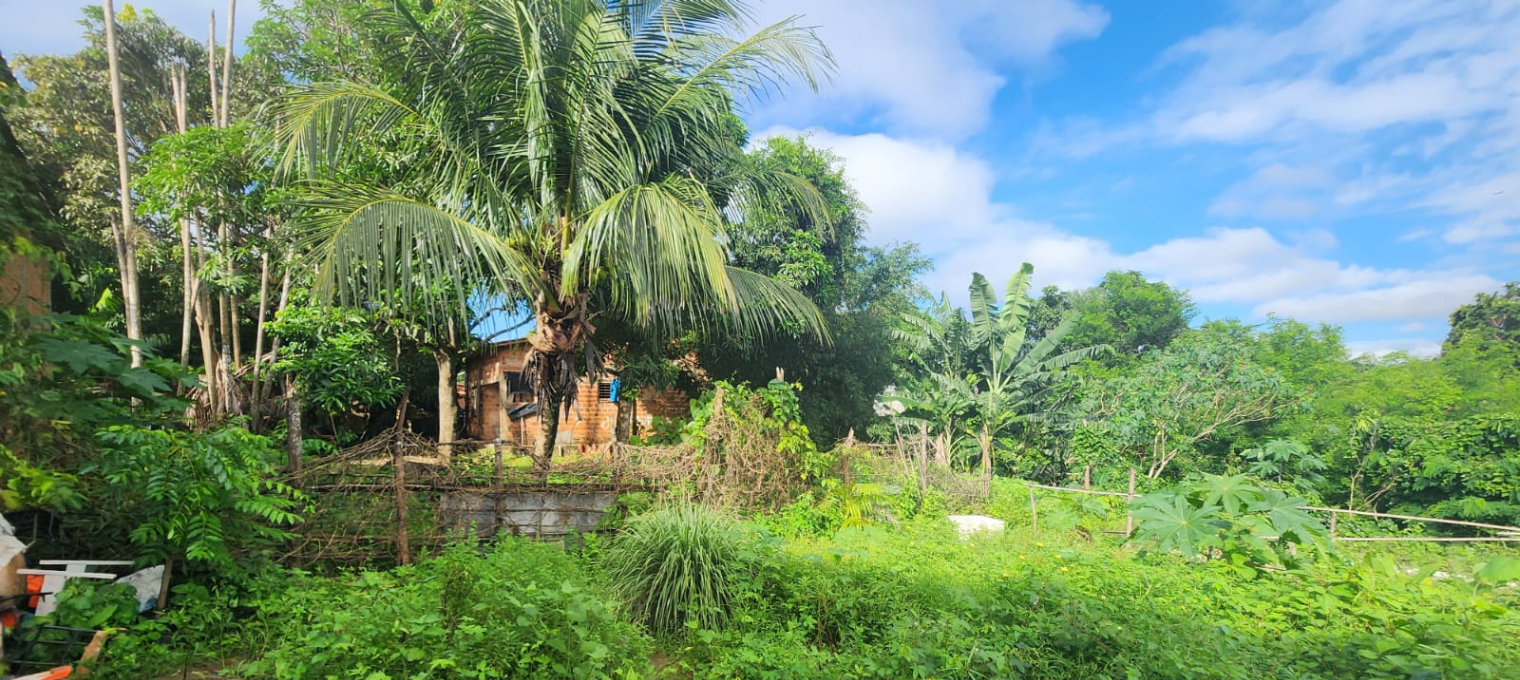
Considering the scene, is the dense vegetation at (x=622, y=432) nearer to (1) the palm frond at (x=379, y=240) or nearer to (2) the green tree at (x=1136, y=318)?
(1) the palm frond at (x=379, y=240)

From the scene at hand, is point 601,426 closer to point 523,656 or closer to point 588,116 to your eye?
point 588,116

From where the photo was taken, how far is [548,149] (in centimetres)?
679

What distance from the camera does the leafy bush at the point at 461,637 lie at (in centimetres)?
281

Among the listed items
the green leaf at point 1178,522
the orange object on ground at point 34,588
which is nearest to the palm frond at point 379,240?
the orange object on ground at point 34,588

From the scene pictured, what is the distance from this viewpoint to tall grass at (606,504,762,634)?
4.46 m

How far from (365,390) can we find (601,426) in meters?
5.30

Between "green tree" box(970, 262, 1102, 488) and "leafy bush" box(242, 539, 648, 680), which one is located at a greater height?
"green tree" box(970, 262, 1102, 488)

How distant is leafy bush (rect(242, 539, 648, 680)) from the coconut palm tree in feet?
10.3

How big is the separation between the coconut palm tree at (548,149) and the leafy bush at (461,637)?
3.13m

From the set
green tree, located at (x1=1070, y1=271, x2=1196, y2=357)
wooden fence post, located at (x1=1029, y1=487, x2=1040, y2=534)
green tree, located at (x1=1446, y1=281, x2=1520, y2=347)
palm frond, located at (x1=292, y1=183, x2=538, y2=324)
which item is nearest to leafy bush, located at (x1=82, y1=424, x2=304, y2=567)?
palm frond, located at (x1=292, y1=183, x2=538, y2=324)

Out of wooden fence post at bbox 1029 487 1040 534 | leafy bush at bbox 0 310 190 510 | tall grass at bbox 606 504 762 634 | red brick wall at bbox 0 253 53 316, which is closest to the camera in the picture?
leafy bush at bbox 0 310 190 510

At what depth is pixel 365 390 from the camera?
27.0ft

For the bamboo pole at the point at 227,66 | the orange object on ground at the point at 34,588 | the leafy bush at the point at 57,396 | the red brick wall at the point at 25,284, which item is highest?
the bamboo pole at the point at 227,66

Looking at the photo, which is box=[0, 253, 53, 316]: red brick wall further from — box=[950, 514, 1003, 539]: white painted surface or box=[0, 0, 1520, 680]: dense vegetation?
box=[950, 514, 1003, 539]: white painted surface
